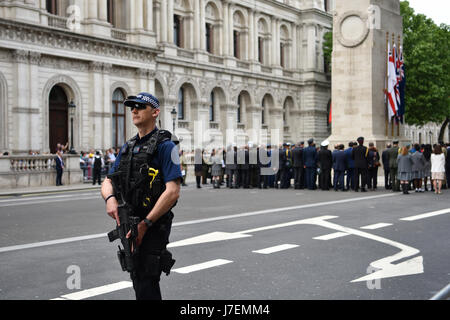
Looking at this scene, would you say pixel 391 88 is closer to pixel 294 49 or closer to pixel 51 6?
pixel 51 6

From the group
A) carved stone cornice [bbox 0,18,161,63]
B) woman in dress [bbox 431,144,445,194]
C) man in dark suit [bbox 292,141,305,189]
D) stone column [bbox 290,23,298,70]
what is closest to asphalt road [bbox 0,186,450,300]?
woman in dress [bbox 431,144,445,194]

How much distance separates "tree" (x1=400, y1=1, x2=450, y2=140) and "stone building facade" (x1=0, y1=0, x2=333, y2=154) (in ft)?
34.2

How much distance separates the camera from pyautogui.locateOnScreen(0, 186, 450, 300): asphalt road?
6.61 metres

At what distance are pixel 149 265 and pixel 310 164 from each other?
1876cm

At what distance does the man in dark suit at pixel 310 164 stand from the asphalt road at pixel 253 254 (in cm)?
721

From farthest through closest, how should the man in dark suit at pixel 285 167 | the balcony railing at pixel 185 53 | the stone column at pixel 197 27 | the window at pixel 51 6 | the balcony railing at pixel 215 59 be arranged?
1. the balcony railing at pixel 215 59
2. the stone column at pixel 197 27
3. the balcony railing at pixel 185 53
4. the window at pixel 51 6
5. the man in dark suit at pixel 285 167

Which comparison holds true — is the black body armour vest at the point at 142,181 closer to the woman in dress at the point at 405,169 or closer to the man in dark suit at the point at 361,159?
the woman in dress at the point at 405,169

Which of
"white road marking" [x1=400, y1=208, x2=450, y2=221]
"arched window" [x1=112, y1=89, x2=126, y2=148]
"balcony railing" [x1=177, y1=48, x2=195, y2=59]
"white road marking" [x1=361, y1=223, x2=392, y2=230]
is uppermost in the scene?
"balcony railing" [x1=177, y1=48, x2=195, y2=59]

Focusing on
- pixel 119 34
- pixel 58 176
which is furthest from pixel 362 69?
pixel 119 34

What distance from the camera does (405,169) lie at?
786 inches

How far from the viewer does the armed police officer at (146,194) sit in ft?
14.8

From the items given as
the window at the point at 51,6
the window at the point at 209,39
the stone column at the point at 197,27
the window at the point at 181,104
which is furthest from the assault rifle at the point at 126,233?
the window at the point at 209,39

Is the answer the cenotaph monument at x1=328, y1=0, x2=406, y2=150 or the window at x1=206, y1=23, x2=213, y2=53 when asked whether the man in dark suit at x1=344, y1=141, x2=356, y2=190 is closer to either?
the cenotaph monument at x1=328, y1=0, x2=406, y2=150
